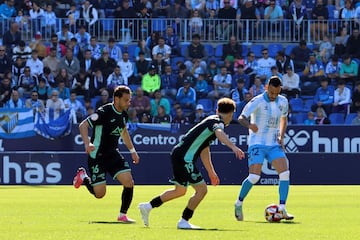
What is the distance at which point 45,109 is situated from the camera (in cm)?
3177

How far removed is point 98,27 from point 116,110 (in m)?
20.9

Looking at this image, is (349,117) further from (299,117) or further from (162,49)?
(162,49)

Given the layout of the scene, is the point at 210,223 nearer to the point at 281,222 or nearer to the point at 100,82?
the point at 281,222

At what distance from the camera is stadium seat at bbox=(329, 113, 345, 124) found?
1302 inches

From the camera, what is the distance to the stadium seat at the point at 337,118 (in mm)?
33062

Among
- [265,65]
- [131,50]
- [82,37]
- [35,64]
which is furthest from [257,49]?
[35,64]

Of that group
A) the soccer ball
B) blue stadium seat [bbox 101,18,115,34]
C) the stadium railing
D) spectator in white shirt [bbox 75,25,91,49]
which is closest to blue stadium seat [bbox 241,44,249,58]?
the stadium railing

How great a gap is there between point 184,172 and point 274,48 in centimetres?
2228

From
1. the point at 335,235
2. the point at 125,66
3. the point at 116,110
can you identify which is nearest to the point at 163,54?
the point at 125,66

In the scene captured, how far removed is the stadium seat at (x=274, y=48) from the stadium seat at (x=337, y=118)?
3694 millimetres

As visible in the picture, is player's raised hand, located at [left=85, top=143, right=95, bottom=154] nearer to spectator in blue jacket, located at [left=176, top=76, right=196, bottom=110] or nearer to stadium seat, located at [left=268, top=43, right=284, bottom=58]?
spectator in blue jacket, located at [left=176, top=76, right=196, bottom=110]

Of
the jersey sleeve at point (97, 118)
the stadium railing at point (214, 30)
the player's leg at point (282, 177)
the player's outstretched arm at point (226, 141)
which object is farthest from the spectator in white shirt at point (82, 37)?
the player's outstretched arm at point (226, 141)

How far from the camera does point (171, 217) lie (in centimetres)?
1645

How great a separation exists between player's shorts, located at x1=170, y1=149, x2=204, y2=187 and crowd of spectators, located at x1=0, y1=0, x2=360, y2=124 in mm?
17344
